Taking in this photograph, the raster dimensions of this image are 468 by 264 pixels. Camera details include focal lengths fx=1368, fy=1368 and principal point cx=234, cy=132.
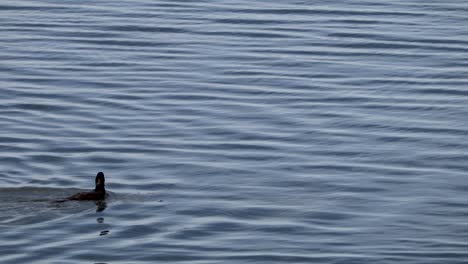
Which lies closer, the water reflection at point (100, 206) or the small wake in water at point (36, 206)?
the small wake in water at point (36, 206)

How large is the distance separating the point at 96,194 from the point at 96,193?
0.01 metres

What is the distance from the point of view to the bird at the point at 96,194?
18.7 metres

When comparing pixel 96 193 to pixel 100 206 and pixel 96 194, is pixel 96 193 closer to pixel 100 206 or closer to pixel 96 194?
pixel 96 194

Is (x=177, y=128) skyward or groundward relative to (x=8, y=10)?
groundward

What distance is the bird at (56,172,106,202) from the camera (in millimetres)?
18703

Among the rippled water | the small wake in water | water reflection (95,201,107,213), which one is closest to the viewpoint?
the rippled water

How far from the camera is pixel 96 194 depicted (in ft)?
61.5

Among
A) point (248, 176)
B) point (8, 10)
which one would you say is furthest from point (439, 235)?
point (8, 10)

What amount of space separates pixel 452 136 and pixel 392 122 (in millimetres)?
1231

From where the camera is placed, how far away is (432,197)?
19.4m

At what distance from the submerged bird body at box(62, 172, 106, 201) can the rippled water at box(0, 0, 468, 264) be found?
98mm

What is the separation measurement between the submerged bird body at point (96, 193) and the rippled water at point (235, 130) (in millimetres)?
98

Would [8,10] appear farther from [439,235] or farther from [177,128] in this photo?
[439,235]

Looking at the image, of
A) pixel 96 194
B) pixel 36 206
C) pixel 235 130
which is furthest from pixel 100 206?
pixel 235 130
